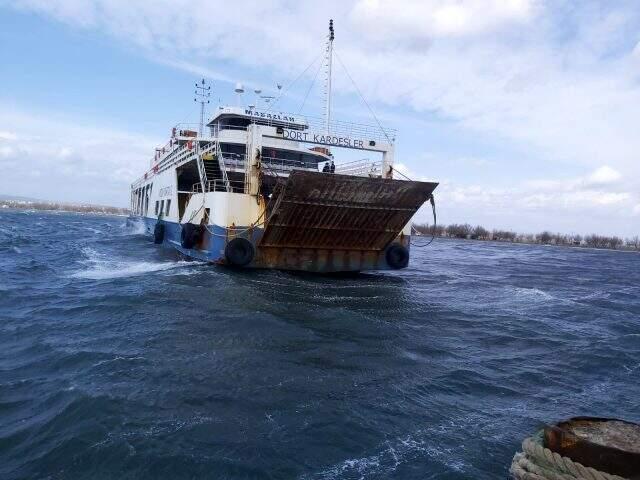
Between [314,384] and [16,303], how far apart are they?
7809 mm

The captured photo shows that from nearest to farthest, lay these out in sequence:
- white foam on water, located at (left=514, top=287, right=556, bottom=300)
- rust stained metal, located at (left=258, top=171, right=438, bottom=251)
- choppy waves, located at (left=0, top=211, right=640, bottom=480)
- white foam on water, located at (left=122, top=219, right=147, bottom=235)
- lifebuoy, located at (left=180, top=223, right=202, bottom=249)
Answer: choppy waves, located at (left=0, top=211, right=640, bottom=480), rust stained metal, located at (left=258, top=171, right=438, bottom=251), white foam on water, located at (left=514, top=287, right=556, bottom=300), lifebuoy, located at (left=180, top=223, right=202, bottom=249), white foam on water, located at (left=122, top=219, right=147, bottom=235)

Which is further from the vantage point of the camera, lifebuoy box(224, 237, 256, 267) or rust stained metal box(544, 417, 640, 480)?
lifebuoy box(224, 237, 256, 267)

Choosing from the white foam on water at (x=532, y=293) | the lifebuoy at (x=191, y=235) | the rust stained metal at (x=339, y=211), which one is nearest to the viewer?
the rust stained metal at (x=339, y=211)

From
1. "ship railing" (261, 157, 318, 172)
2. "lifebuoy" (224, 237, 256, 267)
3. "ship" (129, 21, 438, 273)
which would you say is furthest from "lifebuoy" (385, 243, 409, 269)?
"lifebuoy" (224, 237, 256, 267)

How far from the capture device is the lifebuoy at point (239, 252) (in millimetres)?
14711

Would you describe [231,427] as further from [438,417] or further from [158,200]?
[158,200]

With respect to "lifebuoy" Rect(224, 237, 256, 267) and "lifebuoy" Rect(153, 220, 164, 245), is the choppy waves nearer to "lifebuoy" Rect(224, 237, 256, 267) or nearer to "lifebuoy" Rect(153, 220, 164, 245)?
"lifebuoy" Rect(224, 237, 256, 267)

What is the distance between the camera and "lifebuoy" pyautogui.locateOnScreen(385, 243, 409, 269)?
16.6 m

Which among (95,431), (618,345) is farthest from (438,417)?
(618,345)

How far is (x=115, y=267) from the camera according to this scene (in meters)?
16.8

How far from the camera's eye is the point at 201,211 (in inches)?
674

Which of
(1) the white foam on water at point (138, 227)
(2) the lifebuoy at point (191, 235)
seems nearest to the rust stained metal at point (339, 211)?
(2) the lifebuoy at point (191, 235)

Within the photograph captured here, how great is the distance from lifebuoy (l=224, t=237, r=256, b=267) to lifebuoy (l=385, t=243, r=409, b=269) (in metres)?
4.58

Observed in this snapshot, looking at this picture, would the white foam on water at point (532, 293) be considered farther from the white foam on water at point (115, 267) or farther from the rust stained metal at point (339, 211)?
the white foam on water at point (115, 267)
